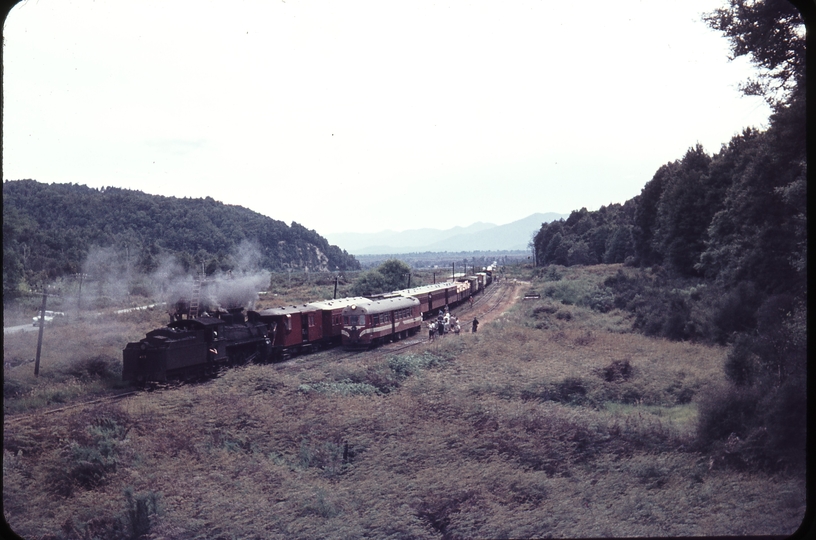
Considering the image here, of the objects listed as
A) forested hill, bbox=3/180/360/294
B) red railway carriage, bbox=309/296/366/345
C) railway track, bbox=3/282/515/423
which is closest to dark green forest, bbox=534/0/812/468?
railway track, bbox=3/282/515/423

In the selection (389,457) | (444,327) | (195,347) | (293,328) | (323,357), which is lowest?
(323,357)

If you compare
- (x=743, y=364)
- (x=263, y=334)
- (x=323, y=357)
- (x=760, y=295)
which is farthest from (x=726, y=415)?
(x=263, y=334)

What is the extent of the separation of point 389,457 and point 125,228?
30622mm

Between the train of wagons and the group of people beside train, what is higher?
the train of wagons

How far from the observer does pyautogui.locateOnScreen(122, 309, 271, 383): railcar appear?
1577 centimetres

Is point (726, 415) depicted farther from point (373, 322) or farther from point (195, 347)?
point (373, 322)

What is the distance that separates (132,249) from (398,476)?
97.2 ft

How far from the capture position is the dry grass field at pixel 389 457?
7.93m

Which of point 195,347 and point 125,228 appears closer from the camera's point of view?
point 195,347

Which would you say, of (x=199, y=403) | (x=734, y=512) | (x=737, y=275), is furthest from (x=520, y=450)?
(x=737, y=275)

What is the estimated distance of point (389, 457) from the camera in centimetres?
1039

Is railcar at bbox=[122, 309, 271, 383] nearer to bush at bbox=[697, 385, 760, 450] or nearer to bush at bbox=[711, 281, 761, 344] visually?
bush at bbox=[697, 385, 760, 450]

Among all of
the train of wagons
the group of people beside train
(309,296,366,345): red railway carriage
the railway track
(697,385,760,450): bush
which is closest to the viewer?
(697,385,760,450): bush

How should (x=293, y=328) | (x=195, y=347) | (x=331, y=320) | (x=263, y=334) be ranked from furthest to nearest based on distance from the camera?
Answer: (x=331, y=320)
(x=293, y=328)
(x=263, y=334)
(x=195, y=347)
